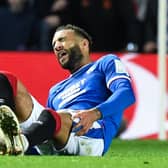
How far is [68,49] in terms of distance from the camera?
23.5 ft

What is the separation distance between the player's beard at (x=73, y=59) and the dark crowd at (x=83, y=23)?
4.74 metres

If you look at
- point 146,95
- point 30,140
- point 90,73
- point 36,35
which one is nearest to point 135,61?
point 146,95

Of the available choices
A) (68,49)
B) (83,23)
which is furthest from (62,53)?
(83,23)

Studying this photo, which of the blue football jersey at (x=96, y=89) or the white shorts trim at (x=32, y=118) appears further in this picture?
the blue football jersey at (x=96, y=89)

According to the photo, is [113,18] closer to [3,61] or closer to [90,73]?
[3,61]

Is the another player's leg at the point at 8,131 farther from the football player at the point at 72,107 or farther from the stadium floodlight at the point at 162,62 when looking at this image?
the stadium floodlight at the point at 162,62

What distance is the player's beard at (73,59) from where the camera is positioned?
7180mm

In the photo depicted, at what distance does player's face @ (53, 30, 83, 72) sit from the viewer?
7152mm

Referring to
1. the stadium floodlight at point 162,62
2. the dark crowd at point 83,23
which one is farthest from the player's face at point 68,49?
the dark crowd at point 83,23

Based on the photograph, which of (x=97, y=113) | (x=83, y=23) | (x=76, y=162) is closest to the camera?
(x=76, y=162)

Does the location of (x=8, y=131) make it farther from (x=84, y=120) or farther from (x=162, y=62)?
(x=162, y=62)

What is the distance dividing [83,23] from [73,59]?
16.3 feet

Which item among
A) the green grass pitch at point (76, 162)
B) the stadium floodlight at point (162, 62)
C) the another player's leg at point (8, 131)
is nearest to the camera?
the green grass pitch at point (76, 162)

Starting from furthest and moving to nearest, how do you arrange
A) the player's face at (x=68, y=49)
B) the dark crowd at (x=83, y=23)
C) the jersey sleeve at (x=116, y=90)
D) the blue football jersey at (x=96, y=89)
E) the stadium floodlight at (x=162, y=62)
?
the dark crowd at (x=83, y=23), the stadium floodlight at (x=162, y=62), the player's face at (x=68, y=49), the blue football jersey at (x=96, y=89), the jersey sleeve at (x=116, y=90)
